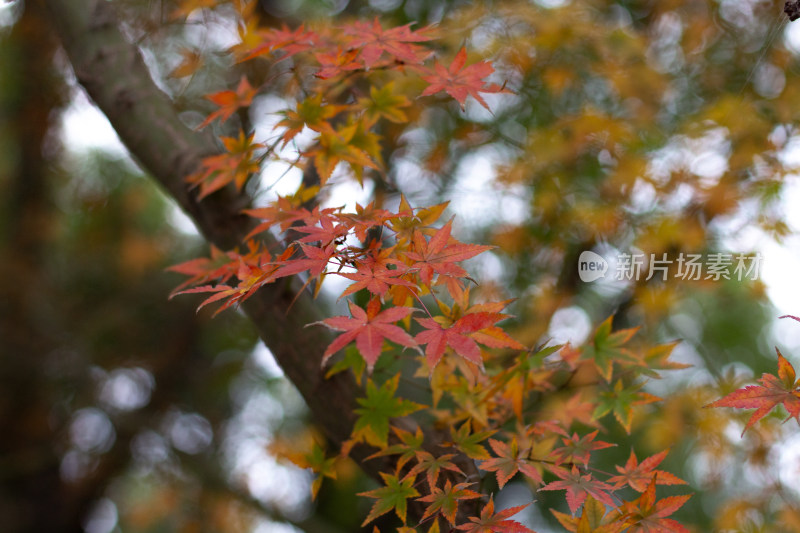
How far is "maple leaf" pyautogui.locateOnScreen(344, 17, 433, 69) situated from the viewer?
30.8 inches

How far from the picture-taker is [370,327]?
1.87ft

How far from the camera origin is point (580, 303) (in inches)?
91.2

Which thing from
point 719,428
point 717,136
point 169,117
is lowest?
point 719,428

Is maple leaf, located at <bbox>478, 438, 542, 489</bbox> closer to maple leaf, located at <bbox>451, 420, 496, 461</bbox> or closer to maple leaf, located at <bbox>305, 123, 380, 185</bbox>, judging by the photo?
maple leaf, located at <bbox>451, 420, 496, 461</bbox>

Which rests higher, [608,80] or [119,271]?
[119,271]

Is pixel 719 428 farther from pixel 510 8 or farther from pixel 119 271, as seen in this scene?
pixel 119 271

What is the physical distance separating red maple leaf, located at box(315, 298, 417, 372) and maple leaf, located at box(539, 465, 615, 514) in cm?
25

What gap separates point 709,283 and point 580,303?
69 centimetres

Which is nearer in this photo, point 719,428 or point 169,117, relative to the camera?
point 169,117

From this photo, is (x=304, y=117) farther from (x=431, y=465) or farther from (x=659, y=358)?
(x=659, y=358)

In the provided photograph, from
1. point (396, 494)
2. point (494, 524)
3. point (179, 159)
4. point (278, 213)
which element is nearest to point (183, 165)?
point (179, 159)

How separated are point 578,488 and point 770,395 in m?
0.23

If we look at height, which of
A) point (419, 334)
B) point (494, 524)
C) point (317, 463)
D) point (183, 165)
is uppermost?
point (183, 165)

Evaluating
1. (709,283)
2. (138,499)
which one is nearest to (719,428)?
(709,283)
